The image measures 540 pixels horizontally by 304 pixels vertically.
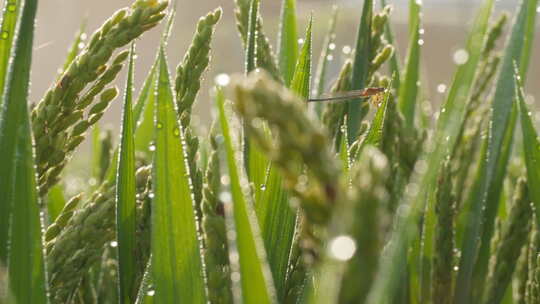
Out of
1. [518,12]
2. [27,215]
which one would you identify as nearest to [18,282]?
[27,215]

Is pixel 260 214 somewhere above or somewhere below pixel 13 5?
below

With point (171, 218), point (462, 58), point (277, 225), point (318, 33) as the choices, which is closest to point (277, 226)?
point (277, 225)

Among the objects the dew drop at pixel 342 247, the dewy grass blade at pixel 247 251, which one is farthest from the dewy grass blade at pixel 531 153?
the dew drop at pixel 342 247

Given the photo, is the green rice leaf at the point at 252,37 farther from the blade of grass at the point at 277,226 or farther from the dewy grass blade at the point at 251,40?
the blade of grass at the point at 277,226

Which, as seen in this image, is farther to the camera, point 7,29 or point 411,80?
point 411,80

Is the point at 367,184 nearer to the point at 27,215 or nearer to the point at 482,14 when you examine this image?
the point at 27,215

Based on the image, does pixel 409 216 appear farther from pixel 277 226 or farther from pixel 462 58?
pixel 462 58

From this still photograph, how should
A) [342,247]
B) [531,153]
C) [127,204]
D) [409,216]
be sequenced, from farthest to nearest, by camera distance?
[531,153] < [127,204] < [409,216] < [342,247]
